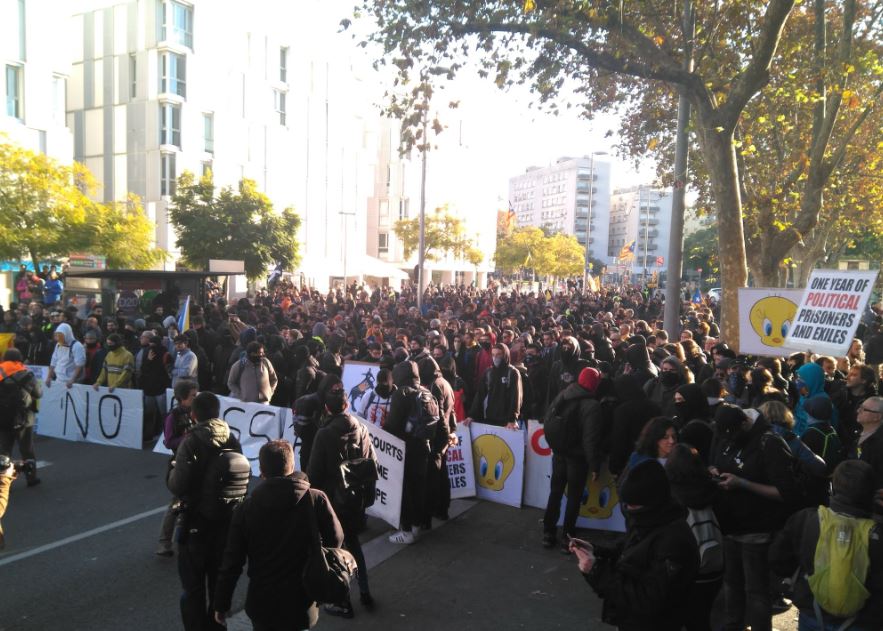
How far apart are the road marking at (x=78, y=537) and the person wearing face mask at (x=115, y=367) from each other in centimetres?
333

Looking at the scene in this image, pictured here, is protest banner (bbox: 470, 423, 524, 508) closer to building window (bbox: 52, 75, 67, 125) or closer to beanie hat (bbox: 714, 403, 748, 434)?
beanie hat (bbox: 714, 403, 748, 434)

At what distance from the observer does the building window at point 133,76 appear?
1446 inches

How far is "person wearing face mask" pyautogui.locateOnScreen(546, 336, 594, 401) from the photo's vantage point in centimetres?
686

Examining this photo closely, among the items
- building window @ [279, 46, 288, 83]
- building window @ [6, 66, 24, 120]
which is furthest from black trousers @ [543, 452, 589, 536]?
building window @ [279, 46, 288, 83]

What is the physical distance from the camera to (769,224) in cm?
1180

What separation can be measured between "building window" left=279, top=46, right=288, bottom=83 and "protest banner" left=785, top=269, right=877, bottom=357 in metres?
42.3

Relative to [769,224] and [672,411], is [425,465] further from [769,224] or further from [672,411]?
[769,224]

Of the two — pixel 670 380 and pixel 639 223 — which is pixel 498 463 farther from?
pixel 639 223

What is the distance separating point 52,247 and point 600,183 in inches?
4793

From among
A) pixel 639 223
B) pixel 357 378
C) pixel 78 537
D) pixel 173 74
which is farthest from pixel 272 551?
pixel 639 223

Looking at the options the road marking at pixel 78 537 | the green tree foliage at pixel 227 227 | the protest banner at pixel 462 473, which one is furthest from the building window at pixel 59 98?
the protest banner at pixel 462 473

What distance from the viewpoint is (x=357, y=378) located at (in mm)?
9086

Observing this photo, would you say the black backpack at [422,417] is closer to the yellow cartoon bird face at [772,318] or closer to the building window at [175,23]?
the yellow cartoon bird face at [772,318]

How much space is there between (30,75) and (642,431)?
34.1m
